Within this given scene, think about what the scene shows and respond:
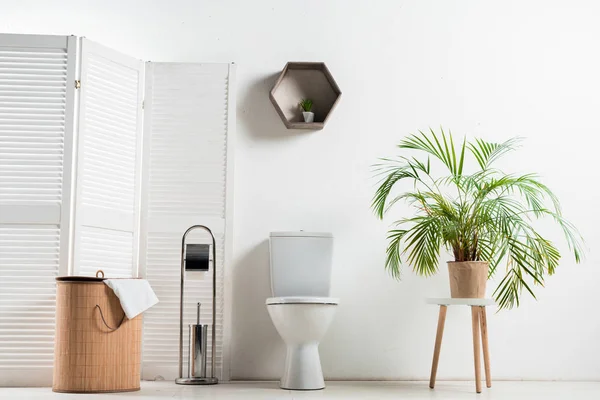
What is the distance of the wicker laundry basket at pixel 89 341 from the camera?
3.09m

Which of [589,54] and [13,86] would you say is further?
[589,54]

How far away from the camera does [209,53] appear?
392 cm

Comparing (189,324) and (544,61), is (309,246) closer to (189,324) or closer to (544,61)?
(189,324)

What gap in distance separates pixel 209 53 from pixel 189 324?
152cm

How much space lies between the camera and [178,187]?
12.3 feet

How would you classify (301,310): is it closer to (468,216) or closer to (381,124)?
(468,216)

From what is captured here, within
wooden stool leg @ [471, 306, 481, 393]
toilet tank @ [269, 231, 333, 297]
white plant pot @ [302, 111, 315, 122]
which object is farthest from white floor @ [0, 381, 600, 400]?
white plant pot @ [302, 111, 315, 122]

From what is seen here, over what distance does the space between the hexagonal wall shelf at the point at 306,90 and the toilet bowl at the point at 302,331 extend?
1.06 metres

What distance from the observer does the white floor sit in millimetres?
3021

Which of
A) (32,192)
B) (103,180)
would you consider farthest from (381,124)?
(32,192)

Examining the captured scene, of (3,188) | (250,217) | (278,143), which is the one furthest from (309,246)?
(3,188)

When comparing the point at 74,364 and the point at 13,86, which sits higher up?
the point at 13,86

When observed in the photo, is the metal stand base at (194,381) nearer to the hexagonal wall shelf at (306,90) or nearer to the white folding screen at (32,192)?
the white folding screen at (32,192)

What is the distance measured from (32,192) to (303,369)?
1.57 metres
